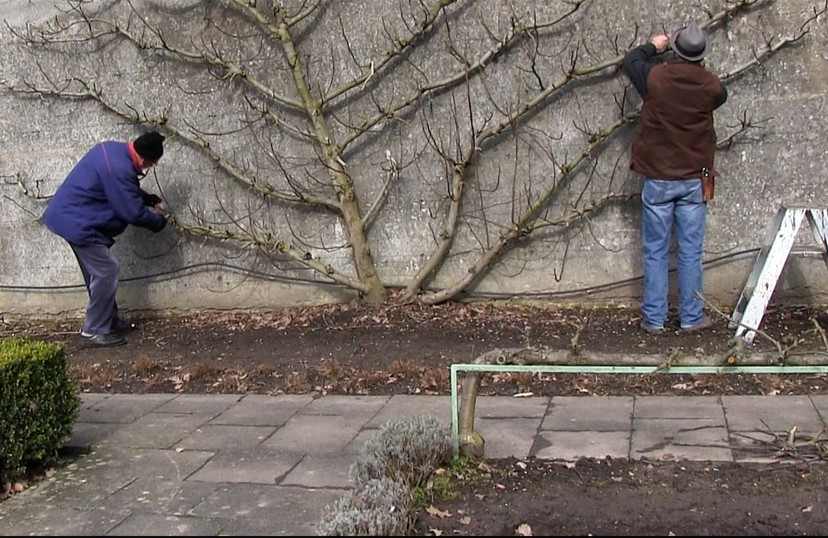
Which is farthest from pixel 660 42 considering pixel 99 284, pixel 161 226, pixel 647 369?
pixel 99 284

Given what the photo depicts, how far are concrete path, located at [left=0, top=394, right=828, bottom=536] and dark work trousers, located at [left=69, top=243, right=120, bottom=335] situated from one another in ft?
5.48

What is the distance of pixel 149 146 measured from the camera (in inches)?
284

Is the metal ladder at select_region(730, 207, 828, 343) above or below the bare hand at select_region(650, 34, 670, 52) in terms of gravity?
below

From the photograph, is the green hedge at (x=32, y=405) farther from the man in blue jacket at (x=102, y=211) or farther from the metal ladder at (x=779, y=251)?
the metal ladder at (x=779, y=251)

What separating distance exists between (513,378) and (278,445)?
5.47 ft

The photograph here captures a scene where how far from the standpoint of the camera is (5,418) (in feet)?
14.6

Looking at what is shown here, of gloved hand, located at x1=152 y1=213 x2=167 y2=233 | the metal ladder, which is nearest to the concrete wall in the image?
gloved hand, located at x1=152 y1=213 x2=167 y2=233

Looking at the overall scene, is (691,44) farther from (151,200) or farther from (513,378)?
(151,200)

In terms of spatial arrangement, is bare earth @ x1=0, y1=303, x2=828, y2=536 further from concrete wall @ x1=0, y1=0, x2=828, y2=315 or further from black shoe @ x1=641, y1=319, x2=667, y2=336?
concrete wall @ x1=0, y1=0, x2=828, y2=315

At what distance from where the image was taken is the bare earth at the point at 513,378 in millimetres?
3717

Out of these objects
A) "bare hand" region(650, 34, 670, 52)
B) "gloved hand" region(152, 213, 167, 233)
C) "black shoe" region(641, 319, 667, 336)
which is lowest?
"black shoe" region(641, 319, 667, 336)

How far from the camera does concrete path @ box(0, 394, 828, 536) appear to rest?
409 centimetres

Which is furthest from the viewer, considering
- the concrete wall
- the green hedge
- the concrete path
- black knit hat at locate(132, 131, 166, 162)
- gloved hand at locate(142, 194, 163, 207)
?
gloved hand at locate(142, 194, 163, 207)

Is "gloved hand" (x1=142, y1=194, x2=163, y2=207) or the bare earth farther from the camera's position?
"gloved hand" (x1=142, y1=194, x2=163, y2=207)
